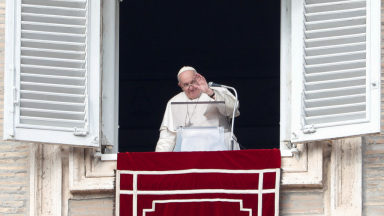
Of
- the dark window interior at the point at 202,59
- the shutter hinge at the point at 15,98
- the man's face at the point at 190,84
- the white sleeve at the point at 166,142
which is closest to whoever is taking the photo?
the shutter hinge at the point at 15,98

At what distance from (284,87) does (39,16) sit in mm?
1982

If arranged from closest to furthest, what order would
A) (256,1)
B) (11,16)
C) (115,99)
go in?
(11,16) → (115,99) → (256,1)

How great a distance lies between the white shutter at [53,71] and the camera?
6758 mm

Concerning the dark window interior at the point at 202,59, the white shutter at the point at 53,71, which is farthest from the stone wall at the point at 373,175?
the dark window interior at the point at 202,59

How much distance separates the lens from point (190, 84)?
25.1 feet

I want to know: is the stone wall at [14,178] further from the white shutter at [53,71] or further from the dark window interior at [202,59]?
the dark window interior at [202,59]

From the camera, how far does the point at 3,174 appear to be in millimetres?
7012

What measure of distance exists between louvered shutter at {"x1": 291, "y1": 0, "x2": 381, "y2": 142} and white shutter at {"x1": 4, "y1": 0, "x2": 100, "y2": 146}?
153 centimetres

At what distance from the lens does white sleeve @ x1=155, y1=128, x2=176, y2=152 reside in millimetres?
7469

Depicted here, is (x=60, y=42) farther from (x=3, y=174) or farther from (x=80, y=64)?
(x=3, y=174)

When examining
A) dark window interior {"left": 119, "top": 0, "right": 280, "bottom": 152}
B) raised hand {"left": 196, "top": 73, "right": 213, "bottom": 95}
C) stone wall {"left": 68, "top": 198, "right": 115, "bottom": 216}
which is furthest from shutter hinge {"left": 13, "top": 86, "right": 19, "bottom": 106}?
dark window interior {"left": 119, "top": 0, "right": 280, "bottom": 152}

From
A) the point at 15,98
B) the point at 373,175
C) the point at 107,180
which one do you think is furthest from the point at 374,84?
the point at 15,98

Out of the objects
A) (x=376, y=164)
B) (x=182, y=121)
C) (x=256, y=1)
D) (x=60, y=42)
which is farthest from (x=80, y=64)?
(x=256, y=1)

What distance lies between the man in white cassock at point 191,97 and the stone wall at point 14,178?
1109mm
